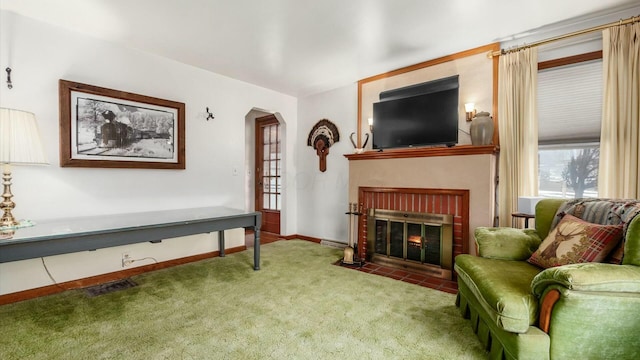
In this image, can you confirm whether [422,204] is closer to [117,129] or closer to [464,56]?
[464,56]

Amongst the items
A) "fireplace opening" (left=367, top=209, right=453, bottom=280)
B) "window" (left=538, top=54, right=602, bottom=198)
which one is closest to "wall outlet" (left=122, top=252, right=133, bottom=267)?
"fireplace opening" (left=367, top=209, right=453, bottom=280)

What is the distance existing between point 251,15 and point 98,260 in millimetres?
2815

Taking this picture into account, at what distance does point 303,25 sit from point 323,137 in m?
2.13

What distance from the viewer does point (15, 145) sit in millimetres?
2078

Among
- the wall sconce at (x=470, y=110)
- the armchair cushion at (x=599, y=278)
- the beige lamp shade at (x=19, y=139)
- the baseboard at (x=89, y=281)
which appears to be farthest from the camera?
the wall sconce at (x=470, y=110)

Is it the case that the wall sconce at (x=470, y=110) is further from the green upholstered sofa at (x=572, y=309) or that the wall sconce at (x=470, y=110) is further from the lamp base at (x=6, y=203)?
A: the lamp base at (x=6, y=203)

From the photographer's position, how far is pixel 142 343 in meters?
1.84

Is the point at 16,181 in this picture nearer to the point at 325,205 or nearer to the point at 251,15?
the point at 251,15

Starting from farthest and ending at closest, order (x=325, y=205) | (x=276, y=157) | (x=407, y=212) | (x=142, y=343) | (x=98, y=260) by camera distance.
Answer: (x=276, y=157), (x=325, y=205), (x=407, y=212), (x=98, y=260), (x=142, y=343)

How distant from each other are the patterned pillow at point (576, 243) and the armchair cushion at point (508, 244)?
4.8 inches

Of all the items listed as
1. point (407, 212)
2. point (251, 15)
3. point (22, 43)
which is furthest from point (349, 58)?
point (22, 43)

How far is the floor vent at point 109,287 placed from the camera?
2.66m

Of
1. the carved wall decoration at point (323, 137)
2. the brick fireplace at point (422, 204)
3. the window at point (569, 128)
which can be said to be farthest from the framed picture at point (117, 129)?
the window at point (569, 128)

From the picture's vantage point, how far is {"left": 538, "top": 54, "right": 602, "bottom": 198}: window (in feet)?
8.52
